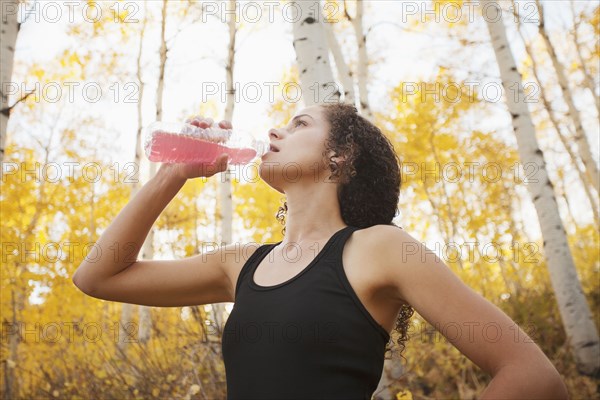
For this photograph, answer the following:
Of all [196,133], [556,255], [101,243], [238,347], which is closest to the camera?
[238,347]

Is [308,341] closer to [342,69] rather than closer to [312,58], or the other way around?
[312,58]

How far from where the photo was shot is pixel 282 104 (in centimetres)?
1232

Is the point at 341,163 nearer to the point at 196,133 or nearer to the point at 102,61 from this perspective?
the point at 196,133

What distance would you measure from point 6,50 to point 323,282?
3.47 meters

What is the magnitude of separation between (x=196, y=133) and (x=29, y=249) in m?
5.24

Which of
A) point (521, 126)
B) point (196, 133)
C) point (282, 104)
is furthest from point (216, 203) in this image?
point (196, 133)

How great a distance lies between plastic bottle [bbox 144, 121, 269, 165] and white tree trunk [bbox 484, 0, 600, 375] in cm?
482

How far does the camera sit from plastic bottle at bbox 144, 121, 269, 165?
2.26m

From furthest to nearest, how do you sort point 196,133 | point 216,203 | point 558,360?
point 216,203 < point 558,360 < point 196,133

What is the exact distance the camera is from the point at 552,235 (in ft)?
20.2

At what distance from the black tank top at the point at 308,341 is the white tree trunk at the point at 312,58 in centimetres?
222

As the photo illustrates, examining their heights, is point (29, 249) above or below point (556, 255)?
above

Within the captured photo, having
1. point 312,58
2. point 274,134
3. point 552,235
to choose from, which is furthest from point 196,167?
point 552,235

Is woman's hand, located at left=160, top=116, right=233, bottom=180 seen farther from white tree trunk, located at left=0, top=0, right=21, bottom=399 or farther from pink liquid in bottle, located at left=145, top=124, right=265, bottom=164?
white tree trunk, located at left=0, top=0, right=21, bottom=399
